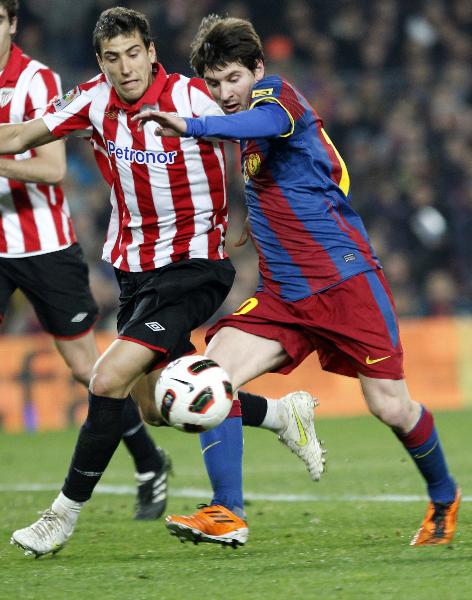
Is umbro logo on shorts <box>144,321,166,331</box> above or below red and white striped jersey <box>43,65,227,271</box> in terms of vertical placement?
below

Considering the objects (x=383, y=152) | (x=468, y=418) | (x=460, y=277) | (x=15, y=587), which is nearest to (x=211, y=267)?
(x=15, y=587)

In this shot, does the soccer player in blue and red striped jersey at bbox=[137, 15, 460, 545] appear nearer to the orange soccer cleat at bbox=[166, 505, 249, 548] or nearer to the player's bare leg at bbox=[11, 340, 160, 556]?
the orange soccer cleat at bbox=[166, 505, 249, 548]

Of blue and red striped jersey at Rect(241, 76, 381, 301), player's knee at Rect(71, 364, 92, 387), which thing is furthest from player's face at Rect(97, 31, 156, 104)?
player's knee at Rect(71, 364, 92, 387)

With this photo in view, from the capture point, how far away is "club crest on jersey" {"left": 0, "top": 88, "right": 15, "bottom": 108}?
21.2ft

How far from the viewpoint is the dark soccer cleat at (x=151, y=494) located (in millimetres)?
6414

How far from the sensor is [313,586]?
4.11 m

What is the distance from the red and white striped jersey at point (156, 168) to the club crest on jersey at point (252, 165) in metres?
0.25

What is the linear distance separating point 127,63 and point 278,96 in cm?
67

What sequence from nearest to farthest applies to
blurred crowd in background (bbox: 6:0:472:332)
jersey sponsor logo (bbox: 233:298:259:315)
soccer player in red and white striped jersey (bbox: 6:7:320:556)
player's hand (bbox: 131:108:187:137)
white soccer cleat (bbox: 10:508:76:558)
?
player's hand (bbox: 131:108:187:137) → white soccer cleat (bbox: 10:508:76:558) → soccer player in red and white striped jersey (bbox: 6:7:320:556) → jersey sponsor logo (bbox: 233:298:259:315) → blurred crowd in background (bbox: 6:0:472:332)

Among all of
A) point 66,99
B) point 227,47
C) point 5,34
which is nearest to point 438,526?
point 227,47

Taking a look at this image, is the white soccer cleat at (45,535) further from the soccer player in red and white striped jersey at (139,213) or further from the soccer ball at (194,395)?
the soccer ball at (194,395)

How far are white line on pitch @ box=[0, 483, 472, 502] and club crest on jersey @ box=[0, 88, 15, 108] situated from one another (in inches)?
96.3

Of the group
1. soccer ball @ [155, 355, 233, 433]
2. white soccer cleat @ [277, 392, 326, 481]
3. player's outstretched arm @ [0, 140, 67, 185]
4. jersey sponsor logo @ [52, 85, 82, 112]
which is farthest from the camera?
player's outstretched arm @ [0, 140, 67, 185]

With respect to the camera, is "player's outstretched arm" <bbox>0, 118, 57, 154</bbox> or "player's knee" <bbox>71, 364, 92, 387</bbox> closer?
"player's outstretched arm" <bbox>0, 118, 57, 154</bbox>
